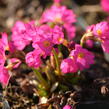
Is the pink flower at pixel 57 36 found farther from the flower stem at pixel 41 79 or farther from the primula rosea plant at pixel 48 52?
the flower stem at pixel 41 79

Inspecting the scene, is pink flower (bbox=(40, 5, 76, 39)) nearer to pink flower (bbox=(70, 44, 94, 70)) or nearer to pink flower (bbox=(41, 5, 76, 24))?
pink flower (bbox=(41, 5, 76, 24))

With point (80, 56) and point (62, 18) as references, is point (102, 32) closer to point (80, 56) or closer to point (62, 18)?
point (80, 56)

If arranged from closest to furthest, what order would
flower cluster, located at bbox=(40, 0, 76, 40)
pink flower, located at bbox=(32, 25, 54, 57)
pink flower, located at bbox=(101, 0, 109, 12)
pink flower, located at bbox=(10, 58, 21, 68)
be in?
pink flower, located at bbox=(32, 25, 54, 57)
pink flower, located at bbox=(10, 58, 21, 68)
flower cluster, located at bbox=(40, 0, 76, 40)
pink flower, located at bbox=(101, 0, 109, 12)

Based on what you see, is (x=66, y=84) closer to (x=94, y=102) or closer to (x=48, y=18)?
(x=94, y=102)

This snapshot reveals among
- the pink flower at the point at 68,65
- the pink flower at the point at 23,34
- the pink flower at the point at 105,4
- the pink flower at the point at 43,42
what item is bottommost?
the pink flower at the point at 68,65

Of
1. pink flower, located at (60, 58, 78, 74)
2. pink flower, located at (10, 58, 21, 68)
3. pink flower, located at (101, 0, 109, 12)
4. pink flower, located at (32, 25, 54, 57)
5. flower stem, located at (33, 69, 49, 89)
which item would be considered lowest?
flower stem, located at (33, 69, 49, 89)

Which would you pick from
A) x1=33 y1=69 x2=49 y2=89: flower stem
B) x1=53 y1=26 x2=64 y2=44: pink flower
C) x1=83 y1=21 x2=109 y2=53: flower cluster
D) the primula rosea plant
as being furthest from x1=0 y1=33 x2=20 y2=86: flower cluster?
x1=83 y1=21 x2=109 y2=53: flower cluster

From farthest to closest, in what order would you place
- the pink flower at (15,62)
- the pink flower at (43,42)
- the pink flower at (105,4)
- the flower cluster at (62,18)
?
the pink flower at (105,4)
the flower cluster at (62,18)
the pink flower at (15,62)
the pink flower at (43,42)

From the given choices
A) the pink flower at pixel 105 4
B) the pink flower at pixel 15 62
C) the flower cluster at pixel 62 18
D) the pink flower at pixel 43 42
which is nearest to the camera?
the pink flower at pixel 43 42

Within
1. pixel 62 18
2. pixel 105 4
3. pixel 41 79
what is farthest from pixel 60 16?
pixel 105 4

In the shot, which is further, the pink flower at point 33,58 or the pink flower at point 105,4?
the pink flower at point 105,4

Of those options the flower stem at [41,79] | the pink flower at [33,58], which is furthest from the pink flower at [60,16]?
the pink flower at [33,58]

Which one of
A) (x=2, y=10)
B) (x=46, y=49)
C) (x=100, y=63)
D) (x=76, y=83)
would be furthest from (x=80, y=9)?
(x=46, y=49)
